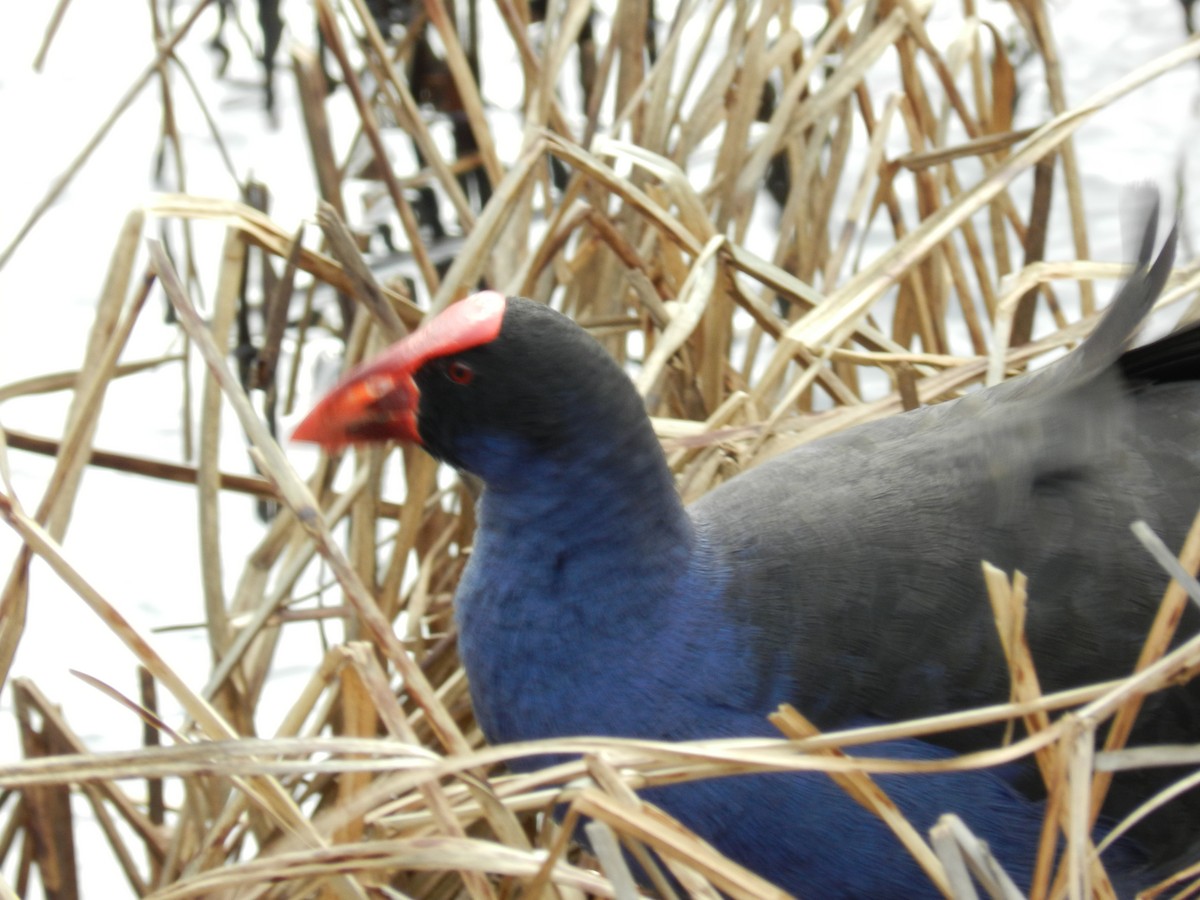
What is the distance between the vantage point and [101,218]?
12.7 ft

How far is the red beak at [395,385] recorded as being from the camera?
1.58 metres

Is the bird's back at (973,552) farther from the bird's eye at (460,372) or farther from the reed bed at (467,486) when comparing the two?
the bird's eye at (460,372)

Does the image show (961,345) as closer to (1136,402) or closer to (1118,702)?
(1136,402)

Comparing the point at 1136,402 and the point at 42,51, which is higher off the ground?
the point at 42,51

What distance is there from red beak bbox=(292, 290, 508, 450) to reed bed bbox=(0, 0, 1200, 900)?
70 mm

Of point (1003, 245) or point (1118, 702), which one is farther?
point (1003, 245)

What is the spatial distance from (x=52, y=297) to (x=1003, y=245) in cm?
200

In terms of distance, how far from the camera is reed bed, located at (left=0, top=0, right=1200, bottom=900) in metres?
1.30

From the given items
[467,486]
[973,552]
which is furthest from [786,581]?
[467,486]

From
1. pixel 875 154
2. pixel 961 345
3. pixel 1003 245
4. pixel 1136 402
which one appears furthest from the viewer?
pixel 961 345

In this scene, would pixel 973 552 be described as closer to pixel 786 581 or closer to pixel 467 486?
pixel 786 581

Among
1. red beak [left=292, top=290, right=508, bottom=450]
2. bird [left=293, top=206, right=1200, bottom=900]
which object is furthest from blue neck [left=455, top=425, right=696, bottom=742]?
red beak [left=292, top=290, right=508, bottom=450]

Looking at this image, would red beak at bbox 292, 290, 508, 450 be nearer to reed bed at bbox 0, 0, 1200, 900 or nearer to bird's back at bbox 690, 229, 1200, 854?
reed bed at bbox 0, 0, 1200, 900

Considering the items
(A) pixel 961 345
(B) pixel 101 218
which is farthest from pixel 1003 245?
(B) pixel 101 218
